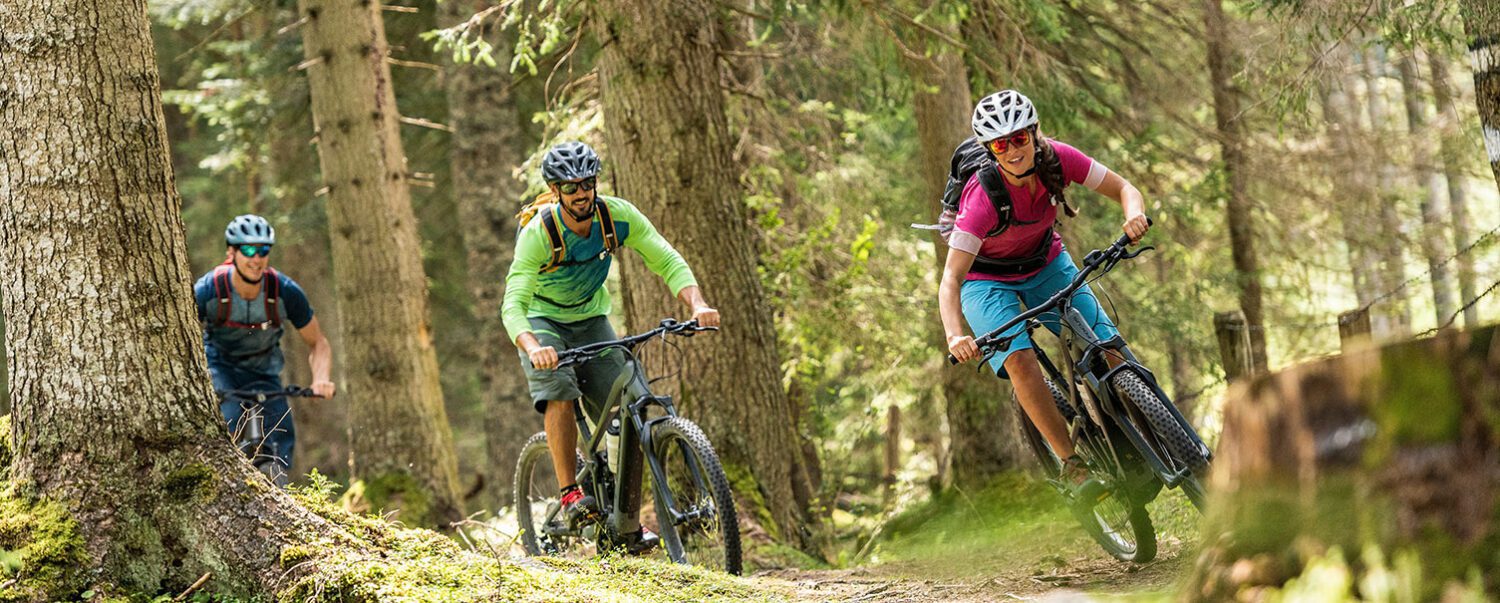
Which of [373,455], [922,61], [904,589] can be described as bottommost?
[904,589]

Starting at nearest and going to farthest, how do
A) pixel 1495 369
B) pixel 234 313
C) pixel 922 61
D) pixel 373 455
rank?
pixel 1495 369 < pixel 234 313 < pixel 922 61 < pixel 373 455

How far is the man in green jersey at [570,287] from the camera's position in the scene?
662cm

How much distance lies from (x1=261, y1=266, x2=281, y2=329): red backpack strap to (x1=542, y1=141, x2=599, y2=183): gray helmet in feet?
9.53

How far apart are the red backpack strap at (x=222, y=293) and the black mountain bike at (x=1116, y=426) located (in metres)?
5.19

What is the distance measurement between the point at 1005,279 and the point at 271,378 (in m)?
5.35

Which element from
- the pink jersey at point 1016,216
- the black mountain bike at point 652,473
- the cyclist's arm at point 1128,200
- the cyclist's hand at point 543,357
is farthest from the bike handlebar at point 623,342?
the cyclist's arm at point 1128,200

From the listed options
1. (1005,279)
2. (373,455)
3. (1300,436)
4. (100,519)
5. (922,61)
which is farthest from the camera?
(373,455)

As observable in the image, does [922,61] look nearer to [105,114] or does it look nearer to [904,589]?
[904,589]

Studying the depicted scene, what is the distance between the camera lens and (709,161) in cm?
862

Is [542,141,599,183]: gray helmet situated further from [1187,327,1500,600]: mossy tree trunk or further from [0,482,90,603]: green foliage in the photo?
[1187,327,1500,600]: mossy tree trunk

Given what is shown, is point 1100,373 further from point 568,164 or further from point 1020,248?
point 568,164


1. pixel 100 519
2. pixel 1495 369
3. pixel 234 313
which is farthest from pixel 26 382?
pixel 1495 369

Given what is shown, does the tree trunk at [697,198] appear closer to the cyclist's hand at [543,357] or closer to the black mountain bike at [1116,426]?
the cyclist's hand at [543,357]

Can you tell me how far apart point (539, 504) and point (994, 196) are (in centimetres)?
420
